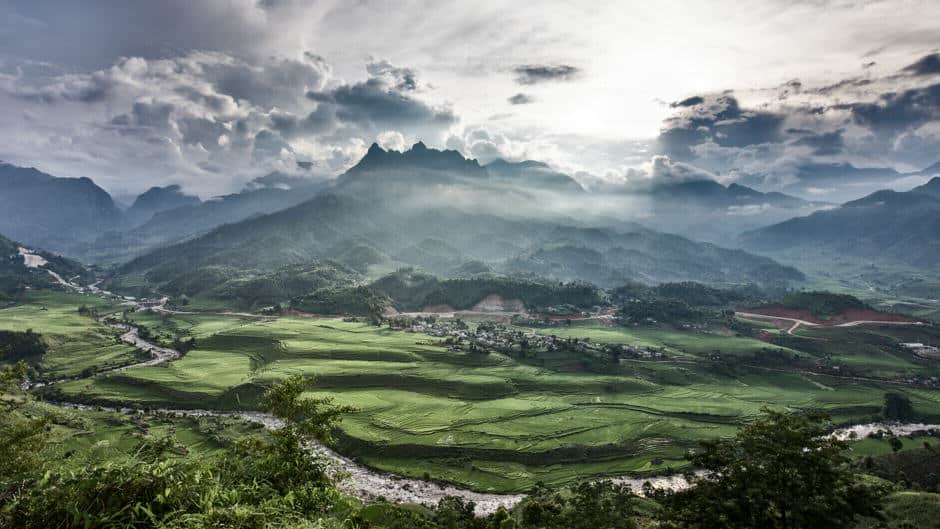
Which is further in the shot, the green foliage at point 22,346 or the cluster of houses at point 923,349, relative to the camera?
the cluster of houses at point 923,349

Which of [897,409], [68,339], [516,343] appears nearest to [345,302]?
[516,343]

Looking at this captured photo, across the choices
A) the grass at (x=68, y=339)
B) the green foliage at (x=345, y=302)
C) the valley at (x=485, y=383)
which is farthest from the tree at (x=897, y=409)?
the grass at (x=68, y=339)

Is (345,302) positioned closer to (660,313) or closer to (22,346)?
(22,346)

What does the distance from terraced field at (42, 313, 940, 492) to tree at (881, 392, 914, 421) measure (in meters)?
2.21

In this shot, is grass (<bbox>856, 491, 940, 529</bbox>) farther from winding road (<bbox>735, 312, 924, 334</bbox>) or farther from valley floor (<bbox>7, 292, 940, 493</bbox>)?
winding road (<bbox>735, 312, 924, 334</bbox>)

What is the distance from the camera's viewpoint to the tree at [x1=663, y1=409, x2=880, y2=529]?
16.5 m

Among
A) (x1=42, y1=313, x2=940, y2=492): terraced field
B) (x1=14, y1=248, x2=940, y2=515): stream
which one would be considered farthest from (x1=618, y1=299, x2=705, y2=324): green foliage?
(x1=14, y1=248, x2=940, y2=515): stream

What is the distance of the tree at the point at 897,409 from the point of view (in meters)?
85.2

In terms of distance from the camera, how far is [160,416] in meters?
74.6

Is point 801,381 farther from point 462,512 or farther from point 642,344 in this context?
point 462,512

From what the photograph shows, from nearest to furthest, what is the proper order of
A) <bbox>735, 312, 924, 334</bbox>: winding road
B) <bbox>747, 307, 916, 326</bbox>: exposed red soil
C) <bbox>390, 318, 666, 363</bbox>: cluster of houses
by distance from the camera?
<bbox>390, 318, 666, 363</bbox>: cluster of houses
<bbox>735, 312, 924, 334</bbox>: winding road
<bbox>747, 307, 916, 326</bbox>: exposed red soil

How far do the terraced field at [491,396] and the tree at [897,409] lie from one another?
221cm

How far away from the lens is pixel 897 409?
8606 centimetres

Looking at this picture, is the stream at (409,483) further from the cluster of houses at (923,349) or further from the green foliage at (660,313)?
the green foliage at (660,313)
